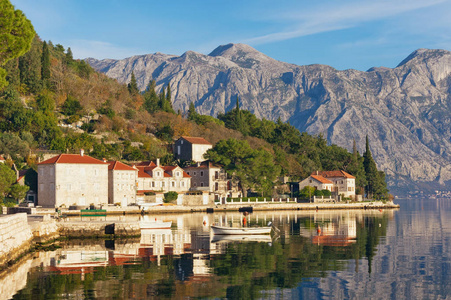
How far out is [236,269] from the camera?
116ft

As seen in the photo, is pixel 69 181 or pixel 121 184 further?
pixel 121 184

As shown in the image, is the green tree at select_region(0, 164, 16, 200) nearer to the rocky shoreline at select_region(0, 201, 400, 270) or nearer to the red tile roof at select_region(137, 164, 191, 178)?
the rocky shoreline at select_region(0, 201, 400, 270)

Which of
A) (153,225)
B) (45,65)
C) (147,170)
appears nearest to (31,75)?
(45,65)

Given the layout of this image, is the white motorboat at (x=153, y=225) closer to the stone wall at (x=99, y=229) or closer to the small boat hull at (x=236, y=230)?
the small boat hull at (x=236, y=230)

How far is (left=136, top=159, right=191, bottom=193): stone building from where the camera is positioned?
11331 cm

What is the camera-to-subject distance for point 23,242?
40.9 m

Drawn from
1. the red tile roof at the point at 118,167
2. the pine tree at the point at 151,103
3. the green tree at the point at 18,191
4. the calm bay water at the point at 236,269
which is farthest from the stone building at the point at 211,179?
the calm bay water at the point at 236,269

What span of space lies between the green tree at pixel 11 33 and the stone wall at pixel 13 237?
9712 mm

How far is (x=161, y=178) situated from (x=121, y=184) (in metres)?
13.4

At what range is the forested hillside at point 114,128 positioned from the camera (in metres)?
118

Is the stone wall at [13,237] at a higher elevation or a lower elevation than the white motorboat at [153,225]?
higher

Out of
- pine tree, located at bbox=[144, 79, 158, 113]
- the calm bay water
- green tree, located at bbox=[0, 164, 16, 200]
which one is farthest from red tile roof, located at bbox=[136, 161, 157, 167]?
the calm bay water

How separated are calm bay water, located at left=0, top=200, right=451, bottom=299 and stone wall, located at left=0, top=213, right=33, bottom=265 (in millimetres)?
1034

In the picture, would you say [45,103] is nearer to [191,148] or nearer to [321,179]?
[191,148]
